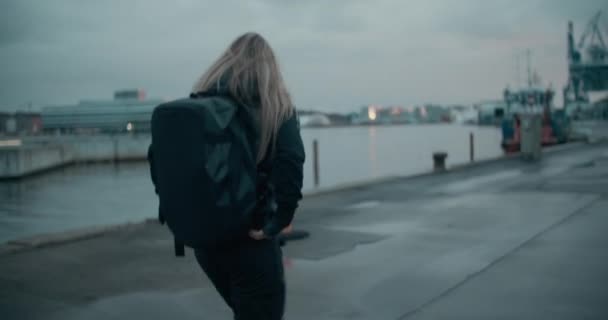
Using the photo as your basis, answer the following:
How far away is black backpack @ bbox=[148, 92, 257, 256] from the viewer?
2.16 m

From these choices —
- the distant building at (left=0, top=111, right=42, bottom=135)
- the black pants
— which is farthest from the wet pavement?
the distant building at (left=0, top=111, right=42, bottom=135)

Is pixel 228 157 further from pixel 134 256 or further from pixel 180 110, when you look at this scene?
pixel 134 256

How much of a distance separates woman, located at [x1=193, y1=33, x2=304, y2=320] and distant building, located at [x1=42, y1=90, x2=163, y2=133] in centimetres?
8300

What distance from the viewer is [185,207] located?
223 cm

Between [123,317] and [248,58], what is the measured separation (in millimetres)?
2837

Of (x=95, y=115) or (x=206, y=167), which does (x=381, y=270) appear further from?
(x=95, y=115)

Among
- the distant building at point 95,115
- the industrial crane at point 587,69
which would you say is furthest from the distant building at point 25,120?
the industrial crane at point 587,69

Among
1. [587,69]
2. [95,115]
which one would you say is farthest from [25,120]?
[587,69]

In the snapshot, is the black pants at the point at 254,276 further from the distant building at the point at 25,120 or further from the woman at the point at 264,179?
the distant building at the point at 25,120

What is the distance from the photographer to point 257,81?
7.68ft

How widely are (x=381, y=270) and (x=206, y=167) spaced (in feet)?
12.8

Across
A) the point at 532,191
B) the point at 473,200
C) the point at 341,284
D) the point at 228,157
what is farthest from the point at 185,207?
the point at 532,191

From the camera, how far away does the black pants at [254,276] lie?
2.30 meters

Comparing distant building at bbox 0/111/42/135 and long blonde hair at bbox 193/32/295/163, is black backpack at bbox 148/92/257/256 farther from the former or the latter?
distant building at bbox 0/111/42/135
